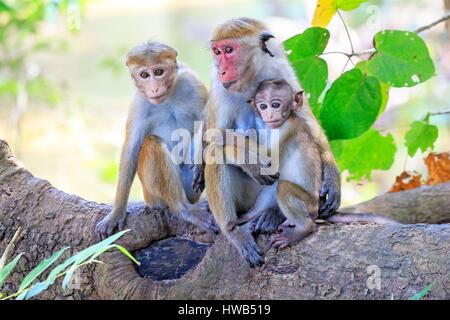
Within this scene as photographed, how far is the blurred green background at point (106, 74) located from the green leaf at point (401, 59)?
426cm

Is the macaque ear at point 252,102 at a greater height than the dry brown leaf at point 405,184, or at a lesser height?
greater

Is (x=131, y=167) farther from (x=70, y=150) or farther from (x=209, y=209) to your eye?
(x=70, y=150)

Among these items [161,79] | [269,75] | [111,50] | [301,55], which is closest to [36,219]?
[161,79]

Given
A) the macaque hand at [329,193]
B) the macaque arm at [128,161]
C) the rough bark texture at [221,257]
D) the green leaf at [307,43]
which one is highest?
the green leaf at [307,43]

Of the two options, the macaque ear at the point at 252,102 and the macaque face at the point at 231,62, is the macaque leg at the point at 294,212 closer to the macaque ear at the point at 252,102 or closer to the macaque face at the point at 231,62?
the macaque ear at the point at 252,102

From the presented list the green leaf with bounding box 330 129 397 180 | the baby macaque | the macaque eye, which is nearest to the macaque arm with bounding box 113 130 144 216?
the macaque eye

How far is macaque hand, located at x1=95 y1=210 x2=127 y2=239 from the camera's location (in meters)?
4.82

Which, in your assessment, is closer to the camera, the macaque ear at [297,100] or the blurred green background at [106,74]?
the macaque ear at [297,100]

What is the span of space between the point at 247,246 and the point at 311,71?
1.62 metres

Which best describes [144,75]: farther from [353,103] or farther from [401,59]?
[401,59]

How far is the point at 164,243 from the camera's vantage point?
4.81 m

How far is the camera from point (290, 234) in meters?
4.26

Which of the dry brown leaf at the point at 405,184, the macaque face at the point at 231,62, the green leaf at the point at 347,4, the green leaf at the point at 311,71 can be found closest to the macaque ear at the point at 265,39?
the macaque face at the point at 231,62

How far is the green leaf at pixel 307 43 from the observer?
5.22 metres
